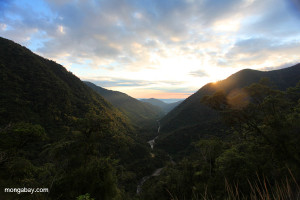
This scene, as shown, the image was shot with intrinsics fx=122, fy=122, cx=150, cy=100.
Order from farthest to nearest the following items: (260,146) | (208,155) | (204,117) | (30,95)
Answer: (204,117) < (30,95) < (208,155) < (260,146)

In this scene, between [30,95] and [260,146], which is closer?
[260,146]

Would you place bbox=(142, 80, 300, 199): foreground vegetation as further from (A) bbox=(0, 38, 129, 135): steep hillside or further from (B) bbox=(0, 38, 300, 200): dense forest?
(A) bbox=(0, 38, 129, 135): steep hillside

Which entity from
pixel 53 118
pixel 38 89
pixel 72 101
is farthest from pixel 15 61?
pixel 53 118

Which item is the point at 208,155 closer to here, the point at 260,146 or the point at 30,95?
the point at 260,146

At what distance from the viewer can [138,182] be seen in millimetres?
49219

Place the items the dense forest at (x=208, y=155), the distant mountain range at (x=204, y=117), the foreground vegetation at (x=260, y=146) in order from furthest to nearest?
1. the distant mountain range at (x=204, y=117)
2. the foreground vegetation at (x=260, y=146)
3. the dense forest at (x=208, y=155)

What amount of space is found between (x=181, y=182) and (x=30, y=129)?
68.2 ft

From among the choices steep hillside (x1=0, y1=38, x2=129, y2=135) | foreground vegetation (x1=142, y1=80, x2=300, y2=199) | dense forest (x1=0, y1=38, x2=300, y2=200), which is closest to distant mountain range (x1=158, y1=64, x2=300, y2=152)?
steep hillside (x1=0, y1=38, x2=129, y2=135)

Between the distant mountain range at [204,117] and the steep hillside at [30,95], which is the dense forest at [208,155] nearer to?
the steep hillside at [30,95]

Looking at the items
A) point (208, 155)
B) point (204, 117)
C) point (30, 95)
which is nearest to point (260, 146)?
point (208, 155)

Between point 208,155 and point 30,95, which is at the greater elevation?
point 30,95

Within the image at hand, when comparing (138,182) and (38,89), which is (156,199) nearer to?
(138,182)

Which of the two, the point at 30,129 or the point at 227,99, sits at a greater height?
the point at 227,99

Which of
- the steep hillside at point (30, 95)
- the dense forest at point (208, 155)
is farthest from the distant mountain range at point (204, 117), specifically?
the dense forest at point (208, 155)
